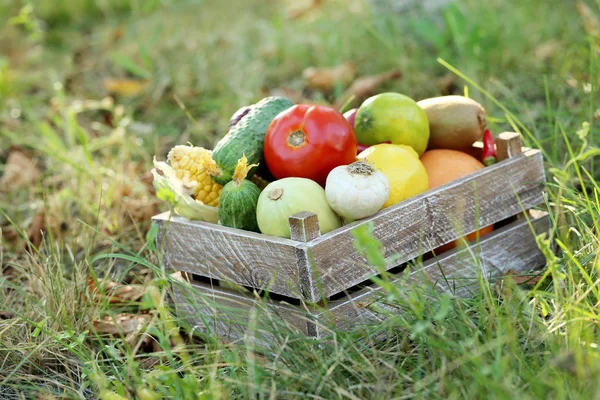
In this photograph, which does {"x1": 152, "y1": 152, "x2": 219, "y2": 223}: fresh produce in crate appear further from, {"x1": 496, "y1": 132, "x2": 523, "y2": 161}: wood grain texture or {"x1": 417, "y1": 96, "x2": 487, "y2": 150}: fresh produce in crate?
{"x1": 496, "y1": 132, "x2": 523, "y2": 161}: wood grain texture

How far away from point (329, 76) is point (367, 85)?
37cm

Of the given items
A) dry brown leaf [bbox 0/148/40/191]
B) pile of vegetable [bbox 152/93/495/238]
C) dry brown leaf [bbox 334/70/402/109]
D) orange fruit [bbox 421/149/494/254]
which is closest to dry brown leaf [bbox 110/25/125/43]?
dry brown leaf [bbox 0/148/40/191]

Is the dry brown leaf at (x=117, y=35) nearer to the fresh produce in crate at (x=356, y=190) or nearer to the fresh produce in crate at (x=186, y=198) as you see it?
the fresh produce in crate at (x=186, y=198)

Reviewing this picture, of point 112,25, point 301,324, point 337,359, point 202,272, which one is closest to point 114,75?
point 112,25

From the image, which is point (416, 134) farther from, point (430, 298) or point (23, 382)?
point (23, 382)

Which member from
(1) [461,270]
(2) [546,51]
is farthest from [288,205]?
(2) [546,51]

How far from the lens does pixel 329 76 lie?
4531 millimetres

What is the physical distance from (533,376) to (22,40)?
592 cm

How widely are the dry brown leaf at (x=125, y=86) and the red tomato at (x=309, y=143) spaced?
108 inches

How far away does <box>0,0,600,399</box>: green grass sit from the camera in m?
1.76

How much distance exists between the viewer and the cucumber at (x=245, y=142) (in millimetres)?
2346

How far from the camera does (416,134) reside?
8.28 ft

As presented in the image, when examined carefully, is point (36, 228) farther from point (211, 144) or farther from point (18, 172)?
point (211, 144)

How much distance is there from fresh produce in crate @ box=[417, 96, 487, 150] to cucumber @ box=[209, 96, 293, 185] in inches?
21.2
